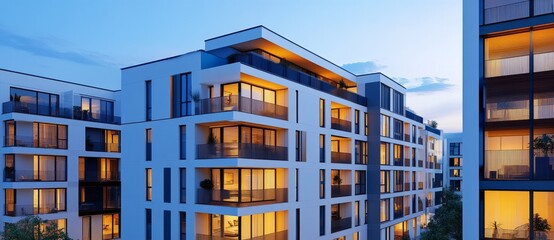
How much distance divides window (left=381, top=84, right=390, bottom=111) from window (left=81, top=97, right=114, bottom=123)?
2547 centimetres

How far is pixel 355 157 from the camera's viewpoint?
116ft

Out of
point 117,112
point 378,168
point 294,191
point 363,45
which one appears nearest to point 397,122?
point 378,168

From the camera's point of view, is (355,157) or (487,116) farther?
(355,157)

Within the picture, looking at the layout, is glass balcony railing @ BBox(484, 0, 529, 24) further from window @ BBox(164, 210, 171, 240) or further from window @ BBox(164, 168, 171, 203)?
window @ BBox(164, 210, 171, 240)

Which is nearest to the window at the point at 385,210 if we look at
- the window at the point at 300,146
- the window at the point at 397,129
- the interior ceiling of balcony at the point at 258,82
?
the window at the point at 397,129

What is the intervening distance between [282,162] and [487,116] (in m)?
12.8

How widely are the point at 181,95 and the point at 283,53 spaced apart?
29.0 feet

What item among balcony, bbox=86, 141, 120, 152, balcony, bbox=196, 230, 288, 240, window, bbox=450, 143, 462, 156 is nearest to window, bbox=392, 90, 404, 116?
balcony, bbox=196, 230, 288, 240

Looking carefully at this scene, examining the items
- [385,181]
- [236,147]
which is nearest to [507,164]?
[236,147]

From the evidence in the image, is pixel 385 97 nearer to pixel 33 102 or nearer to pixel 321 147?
pixel 321 147

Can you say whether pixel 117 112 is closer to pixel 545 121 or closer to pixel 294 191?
pixel 294 191

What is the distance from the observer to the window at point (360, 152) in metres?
Result: 35.8

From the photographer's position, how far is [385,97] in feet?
127

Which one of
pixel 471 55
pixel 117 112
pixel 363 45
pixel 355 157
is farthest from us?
pixel 363 45
